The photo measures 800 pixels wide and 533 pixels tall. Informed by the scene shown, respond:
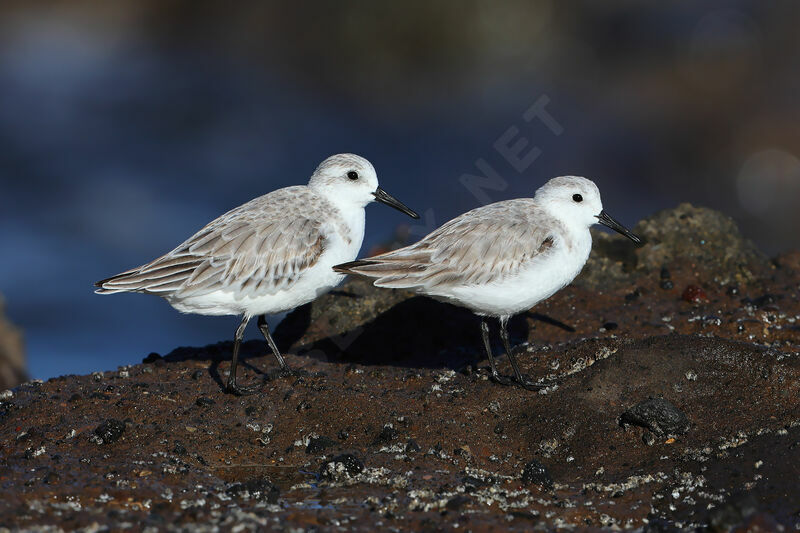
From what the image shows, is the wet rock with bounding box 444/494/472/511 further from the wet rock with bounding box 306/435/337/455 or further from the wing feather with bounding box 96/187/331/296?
the wing feather with bounding box 96/187/331/296

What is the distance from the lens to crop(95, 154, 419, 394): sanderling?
776 centimetres

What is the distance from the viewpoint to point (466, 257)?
7.67 meters

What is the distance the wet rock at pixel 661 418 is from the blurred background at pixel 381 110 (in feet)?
30.3

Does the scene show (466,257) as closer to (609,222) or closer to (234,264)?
(609,222)

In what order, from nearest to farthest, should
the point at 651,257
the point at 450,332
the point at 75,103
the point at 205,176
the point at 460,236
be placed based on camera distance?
the point at 460,236 < the point at 450,332 < the point at 651,257 < the point at 205,176 < the point at 75,103

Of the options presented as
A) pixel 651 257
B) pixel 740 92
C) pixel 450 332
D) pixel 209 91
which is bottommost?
pixel 450 332

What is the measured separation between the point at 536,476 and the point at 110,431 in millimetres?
3327

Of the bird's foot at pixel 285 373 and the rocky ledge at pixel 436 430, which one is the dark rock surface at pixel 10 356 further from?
the bird's foot at pixel 285 373

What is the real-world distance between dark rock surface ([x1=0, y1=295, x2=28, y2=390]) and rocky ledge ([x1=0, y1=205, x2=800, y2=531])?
374 centimetres

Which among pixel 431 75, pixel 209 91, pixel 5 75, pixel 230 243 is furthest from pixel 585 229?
pixel 5 75

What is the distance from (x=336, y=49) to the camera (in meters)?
20.7

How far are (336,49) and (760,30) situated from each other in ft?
34.4

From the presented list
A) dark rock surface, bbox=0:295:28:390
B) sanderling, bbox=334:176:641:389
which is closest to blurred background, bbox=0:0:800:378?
dark rock surface, bbox=0:295:28:390

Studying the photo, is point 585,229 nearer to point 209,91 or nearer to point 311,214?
point 311,214
